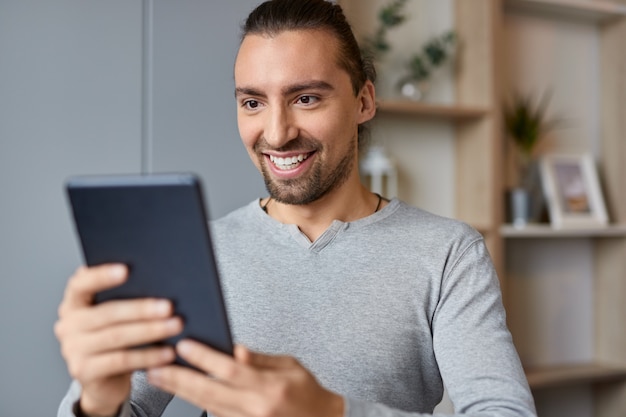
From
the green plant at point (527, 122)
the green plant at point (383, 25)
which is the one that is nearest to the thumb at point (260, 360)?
the green plant at point (383, 25)

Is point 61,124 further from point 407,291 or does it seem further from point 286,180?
point 407,291

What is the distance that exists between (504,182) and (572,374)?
823 mm

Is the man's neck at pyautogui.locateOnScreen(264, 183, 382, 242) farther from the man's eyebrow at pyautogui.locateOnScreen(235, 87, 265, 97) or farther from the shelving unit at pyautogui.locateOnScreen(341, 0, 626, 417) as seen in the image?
the shelving unit at pyautogui.locateOnScreen(341, 0, 626, 417)

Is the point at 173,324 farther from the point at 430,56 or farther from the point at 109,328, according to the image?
the point at 430,56

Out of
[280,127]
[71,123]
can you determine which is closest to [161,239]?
[280,127]

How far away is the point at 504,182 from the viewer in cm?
295

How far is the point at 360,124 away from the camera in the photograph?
5.18ft

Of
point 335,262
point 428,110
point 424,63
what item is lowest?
point 335,262

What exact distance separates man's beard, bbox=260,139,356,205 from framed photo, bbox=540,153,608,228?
68.6 inches

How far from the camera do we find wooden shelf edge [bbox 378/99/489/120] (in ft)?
8.27

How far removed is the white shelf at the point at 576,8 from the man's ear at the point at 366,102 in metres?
1.57

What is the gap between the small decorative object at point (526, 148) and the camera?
2816mm

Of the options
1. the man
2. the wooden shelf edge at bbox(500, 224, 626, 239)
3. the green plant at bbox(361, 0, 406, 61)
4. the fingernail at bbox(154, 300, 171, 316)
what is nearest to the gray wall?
the man

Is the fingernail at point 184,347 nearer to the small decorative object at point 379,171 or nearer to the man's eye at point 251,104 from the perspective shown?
the man's eye at point 251,104
